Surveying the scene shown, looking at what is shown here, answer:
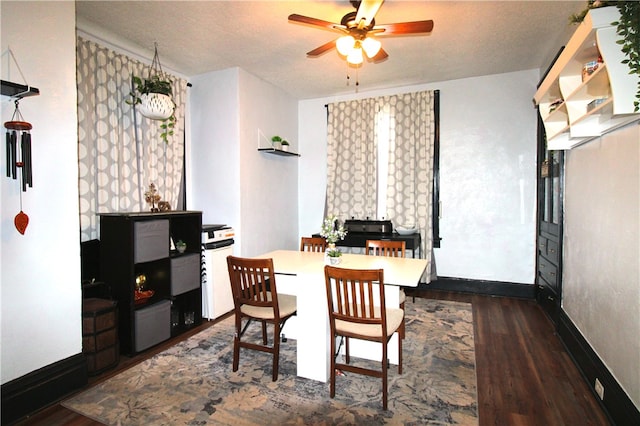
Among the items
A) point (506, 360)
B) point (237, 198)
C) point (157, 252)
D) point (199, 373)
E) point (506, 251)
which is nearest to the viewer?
point (199, 373)

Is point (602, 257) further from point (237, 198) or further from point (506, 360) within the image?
point (237, 198)

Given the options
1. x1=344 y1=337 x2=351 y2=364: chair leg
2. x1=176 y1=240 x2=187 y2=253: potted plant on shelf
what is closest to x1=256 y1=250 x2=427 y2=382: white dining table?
x1=344 y1=337 x2=351 y2=364: chair leg

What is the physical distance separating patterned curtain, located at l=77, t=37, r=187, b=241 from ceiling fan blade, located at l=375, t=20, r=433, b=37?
2.59 meters

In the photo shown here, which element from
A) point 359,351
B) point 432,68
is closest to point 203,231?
point 359,351

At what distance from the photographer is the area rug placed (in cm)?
201

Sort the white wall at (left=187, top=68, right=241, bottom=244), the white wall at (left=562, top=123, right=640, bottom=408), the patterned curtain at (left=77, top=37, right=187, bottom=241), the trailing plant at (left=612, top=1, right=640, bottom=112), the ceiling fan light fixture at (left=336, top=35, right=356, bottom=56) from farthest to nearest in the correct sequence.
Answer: the white wall at (left=187, top=68, right=241, bottom=244), the patterned curtain at (left=77, top=37, right=187, bottom=241), the ceiling fan light fixture at (left=336, top=35, right=356, bottom=56), the white wall at (left=562, top=123, right=640, bottom=408), the trailing plant at (left=612, top=1, right=640, bottom=112)

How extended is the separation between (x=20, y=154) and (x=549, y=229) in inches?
185

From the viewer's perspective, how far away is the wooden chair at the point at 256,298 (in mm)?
2324

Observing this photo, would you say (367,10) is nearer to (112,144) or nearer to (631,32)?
(631,32)

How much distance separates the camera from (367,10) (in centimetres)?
214

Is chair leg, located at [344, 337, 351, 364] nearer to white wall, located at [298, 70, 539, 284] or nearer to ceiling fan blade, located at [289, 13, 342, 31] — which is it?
ceiling fan blade, located at [289, 13, 342, 31]

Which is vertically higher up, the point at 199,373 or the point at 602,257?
the point at 602,257

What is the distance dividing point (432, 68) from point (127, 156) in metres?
3.68

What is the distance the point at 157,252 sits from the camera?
118 inches
